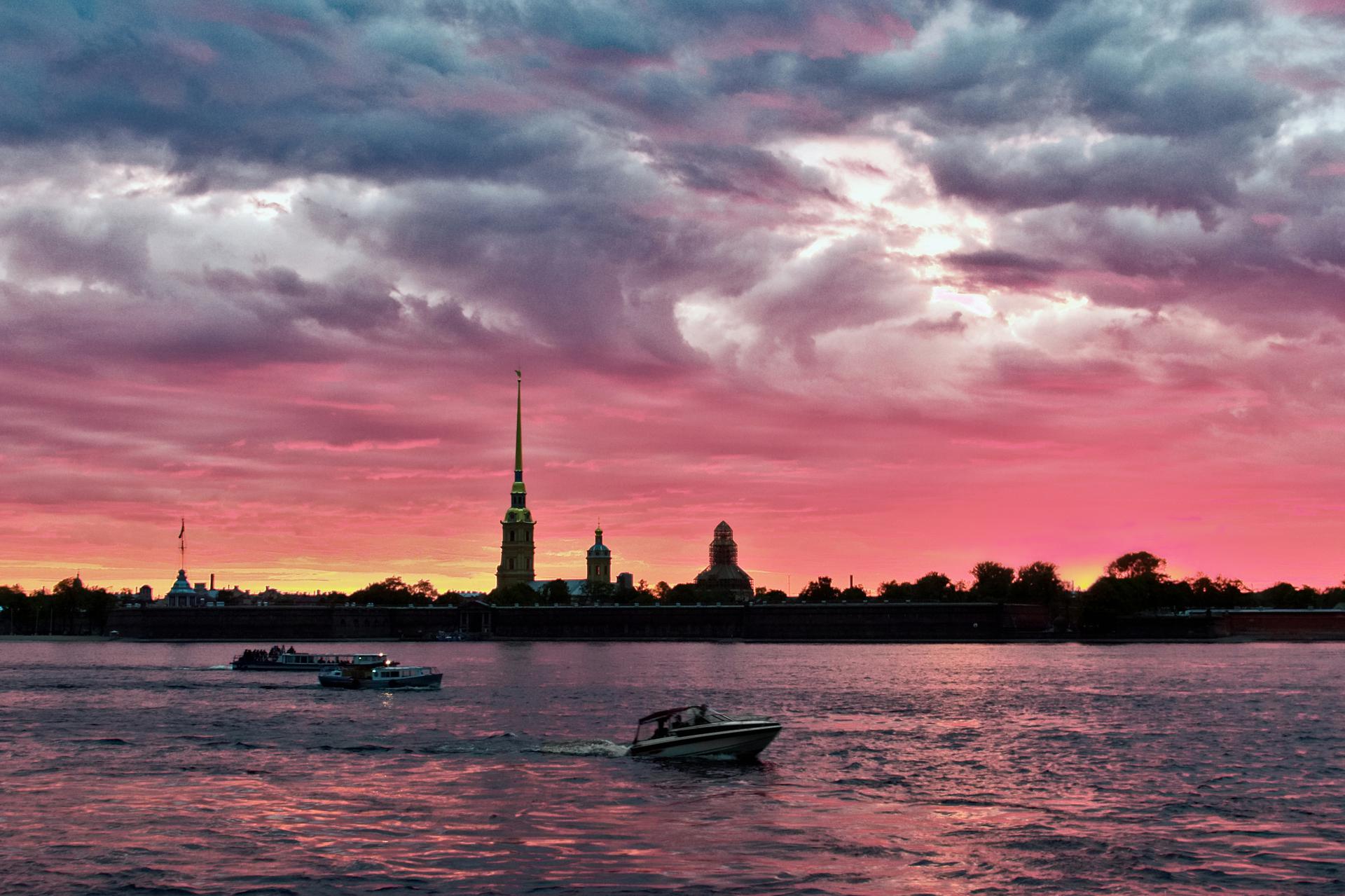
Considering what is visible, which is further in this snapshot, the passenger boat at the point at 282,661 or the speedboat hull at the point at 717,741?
the passenger boat at the point at 282,661

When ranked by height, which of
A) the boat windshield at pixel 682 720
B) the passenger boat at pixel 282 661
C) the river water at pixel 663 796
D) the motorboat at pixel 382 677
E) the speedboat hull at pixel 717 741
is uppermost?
the passenger boat at pixel 282 661

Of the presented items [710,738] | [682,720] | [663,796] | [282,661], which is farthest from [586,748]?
[282,661]

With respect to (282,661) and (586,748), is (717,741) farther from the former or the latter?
(282,661)

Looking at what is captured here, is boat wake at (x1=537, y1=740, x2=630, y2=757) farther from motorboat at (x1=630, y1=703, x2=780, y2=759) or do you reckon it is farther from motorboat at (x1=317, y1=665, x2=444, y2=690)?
motorboat at (x1=317, y1=665, x2=444, y2=690)

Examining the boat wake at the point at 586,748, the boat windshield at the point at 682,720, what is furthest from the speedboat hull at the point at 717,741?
the boat wake at the point at 586,748

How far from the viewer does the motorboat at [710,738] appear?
45.3 meters

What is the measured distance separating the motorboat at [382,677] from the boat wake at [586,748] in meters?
36.0

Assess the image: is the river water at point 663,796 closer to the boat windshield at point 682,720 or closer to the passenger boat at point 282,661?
the boat windshield at point 682,720

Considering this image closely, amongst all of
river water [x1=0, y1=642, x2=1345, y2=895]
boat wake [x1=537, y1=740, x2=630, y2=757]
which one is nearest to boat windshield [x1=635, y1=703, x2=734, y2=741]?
boat wake [x1=537, y1=740, x2=630, y2=757]

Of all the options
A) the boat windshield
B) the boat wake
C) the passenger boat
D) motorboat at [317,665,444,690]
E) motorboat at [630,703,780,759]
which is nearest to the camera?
motorboat at [630,703,780,759]

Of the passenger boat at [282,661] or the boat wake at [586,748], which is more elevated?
the passenger boat at [282,661]

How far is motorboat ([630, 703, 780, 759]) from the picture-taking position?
45312 mm

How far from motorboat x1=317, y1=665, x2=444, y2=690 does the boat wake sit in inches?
1415

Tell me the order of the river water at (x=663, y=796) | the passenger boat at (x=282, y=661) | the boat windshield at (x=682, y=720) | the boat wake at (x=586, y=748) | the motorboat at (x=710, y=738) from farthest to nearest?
the passenger boat at (x=282, y=661), the boat wake at (x=586, y=748), the boat windshield at (x=682, y=720), the motorboat at (x=710, y=738), the river water at (x=663, y=796)
